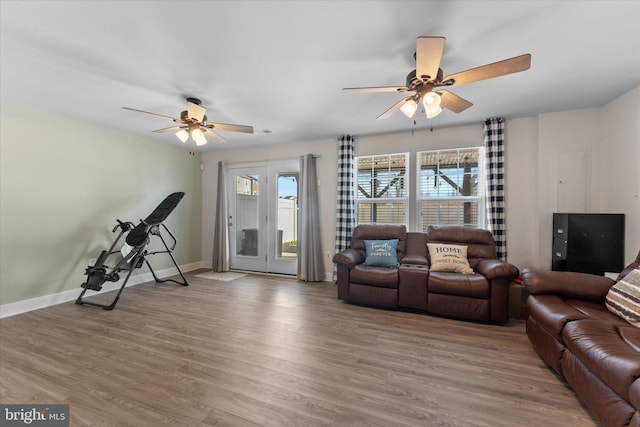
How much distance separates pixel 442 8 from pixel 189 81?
7.37 feet

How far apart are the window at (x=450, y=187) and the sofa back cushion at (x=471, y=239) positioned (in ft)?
1.29

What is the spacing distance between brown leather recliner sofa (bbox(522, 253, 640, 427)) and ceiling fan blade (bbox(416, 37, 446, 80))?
1.95 m

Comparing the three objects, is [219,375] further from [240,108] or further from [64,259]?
[64,259]

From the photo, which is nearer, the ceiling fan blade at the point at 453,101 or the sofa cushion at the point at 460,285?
the ceiling fan blade at the point at 453,101

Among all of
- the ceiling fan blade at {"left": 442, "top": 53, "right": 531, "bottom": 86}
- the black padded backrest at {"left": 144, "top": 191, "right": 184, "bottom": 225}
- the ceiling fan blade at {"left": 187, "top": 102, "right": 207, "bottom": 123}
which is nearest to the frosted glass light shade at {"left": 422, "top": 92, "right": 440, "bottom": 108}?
the ceiling fan blade at {"left": 442, "top": 53, "right": 531, "bottom": 86}

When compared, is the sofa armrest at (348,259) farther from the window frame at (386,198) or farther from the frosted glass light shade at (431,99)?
the frosted glass light shade at (431,99)

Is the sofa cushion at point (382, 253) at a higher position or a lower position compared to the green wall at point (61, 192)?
lower

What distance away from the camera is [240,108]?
3162 mm

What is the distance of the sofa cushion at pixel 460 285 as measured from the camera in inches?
108

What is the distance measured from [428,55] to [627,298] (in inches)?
87.6

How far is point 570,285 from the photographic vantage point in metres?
2.11

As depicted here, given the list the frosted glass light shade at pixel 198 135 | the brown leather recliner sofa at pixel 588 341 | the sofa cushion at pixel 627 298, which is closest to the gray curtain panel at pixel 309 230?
the frosted glass light shade at pixel 198 135

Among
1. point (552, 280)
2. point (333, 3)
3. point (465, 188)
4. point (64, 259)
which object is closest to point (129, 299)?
point (64, 259)

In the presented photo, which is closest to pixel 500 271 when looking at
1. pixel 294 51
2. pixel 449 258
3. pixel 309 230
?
pixel 449 258
